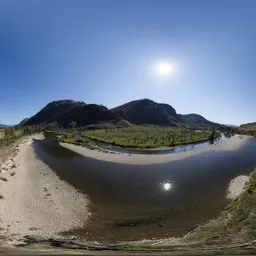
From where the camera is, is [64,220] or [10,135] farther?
[10,135]

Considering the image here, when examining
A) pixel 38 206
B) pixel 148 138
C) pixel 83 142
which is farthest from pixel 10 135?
pixel 38 206

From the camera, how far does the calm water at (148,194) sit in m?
17.1

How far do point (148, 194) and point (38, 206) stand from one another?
11.2 metres

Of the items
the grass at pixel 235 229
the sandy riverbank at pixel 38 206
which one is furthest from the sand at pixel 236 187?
the sandy riverbank at pixel 38 206

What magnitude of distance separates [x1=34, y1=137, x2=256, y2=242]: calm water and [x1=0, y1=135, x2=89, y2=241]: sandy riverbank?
4.31 feet

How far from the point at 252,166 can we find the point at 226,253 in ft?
118

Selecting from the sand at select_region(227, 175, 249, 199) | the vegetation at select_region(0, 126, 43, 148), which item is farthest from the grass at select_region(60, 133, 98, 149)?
the sand at select_region(227, 175, 249, 199)

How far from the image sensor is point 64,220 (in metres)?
18.1

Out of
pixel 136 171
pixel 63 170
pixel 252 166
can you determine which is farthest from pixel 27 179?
pixel 252 166

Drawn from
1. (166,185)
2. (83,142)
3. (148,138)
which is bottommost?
(166,185)

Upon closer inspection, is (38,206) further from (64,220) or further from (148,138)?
(148,138)

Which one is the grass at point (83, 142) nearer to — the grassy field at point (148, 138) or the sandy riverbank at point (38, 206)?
the grassy field at point (148, 138)

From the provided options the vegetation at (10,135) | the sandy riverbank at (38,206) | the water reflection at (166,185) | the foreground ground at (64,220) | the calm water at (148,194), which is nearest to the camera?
the foreground ground at (64,220)

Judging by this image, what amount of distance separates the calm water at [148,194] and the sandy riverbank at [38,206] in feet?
4.31
